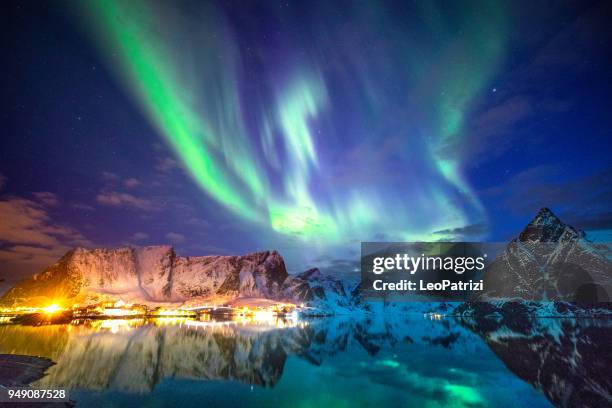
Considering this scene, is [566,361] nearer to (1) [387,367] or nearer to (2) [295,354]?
(1) [387,367]

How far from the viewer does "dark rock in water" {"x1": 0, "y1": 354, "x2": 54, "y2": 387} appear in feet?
112

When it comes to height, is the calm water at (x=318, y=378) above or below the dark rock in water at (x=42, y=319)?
above

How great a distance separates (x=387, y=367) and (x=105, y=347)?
55757 mm

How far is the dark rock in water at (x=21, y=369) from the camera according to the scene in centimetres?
3400

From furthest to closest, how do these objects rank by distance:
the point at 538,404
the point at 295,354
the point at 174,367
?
the point at 295,354 → the point at 174,367 → the point at 538,404

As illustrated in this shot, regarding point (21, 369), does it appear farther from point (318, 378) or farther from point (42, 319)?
point (42, 319)

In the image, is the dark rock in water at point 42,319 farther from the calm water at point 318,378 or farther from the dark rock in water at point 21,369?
the dark rock in water at point 21,369

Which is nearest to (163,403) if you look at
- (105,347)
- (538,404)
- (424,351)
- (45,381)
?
(45,381)

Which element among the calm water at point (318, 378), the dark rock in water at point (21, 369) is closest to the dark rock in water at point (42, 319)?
the calm water at point (318, 378)

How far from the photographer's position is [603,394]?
34.6 metres

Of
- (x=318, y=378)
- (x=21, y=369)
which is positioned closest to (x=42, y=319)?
(x=21, y=369)

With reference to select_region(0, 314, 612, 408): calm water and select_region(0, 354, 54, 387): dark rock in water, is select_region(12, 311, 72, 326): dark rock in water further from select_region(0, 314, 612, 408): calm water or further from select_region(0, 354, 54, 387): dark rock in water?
select_region(0, 354, 54, 387): dark rock in water

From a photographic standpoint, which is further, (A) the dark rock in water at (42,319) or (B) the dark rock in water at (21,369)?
(A) the dark rock in water at (42,319)

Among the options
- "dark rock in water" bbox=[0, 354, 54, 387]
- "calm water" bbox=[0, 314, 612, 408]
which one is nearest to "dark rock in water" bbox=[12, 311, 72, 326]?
"calm water" bbox=[0, 314, 612, 408]
